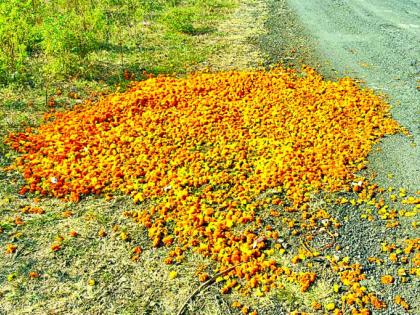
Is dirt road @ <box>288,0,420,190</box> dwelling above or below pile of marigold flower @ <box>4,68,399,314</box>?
above

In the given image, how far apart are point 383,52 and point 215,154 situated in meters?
6.41

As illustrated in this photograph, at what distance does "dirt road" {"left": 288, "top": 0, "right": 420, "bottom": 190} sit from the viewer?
664cm

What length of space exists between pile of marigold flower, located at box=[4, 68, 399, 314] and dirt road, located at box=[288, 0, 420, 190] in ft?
1.40

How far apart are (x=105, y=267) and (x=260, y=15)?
34.9ft

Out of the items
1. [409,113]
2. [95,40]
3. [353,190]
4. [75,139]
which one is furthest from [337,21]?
[75,139]

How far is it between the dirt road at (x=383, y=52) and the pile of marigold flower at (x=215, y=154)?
1.40 feet

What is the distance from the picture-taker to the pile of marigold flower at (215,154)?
5223mm

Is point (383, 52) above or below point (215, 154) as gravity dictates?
above

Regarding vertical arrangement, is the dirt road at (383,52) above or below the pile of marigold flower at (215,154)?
above

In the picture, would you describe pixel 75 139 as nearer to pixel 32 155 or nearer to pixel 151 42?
pixel 32 155

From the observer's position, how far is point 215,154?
6.54 m

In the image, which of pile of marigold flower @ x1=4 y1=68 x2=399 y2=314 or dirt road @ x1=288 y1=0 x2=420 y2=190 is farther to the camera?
dirt road @ x1=288 y1=0 x2=420 y2=190

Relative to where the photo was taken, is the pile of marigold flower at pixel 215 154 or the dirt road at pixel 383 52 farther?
the dirt road at pixel 383 52

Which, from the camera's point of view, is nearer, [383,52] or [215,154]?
[215,154]
